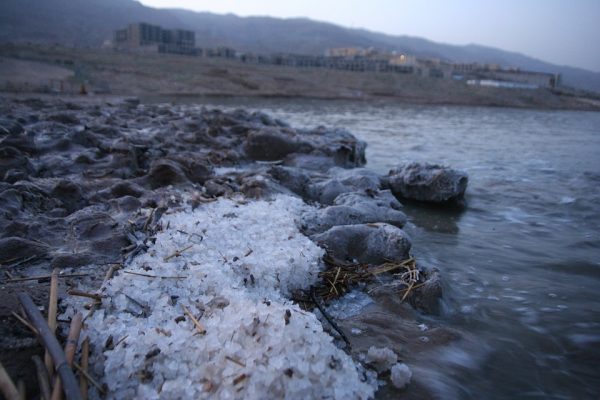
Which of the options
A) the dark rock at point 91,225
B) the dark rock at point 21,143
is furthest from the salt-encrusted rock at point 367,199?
the dark rock at point 21,143

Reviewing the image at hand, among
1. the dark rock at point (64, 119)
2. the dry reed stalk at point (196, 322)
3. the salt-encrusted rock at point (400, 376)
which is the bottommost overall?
the salt-encrusted rock at point (400, 376)

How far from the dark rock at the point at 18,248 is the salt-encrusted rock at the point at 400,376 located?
7.23ft

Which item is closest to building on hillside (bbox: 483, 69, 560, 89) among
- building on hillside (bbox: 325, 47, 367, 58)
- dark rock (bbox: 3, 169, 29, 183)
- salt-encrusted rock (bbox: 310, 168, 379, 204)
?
building on hillside (bbox: 325, 47, 367, 58)

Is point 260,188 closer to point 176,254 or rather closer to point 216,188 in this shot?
point 216,188

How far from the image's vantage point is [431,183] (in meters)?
5.41

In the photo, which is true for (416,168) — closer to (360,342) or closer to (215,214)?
(215,214)

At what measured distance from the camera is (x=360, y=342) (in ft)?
7.34

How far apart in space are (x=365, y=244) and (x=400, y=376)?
4.84 ft

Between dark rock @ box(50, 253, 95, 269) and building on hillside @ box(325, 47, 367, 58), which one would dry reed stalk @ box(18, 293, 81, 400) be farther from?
building on hillside @ box(325, 47, 367, 58)

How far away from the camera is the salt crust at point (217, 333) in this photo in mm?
1646

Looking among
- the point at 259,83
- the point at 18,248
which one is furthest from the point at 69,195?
the point at 259,83

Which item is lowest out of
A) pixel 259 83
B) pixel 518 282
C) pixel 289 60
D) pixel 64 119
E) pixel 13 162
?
pixel 518 282

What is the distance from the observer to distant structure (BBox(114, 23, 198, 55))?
238 feet

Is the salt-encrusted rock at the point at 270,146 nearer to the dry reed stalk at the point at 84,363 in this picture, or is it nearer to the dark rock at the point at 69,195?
the dark rock at the point at 69,195
